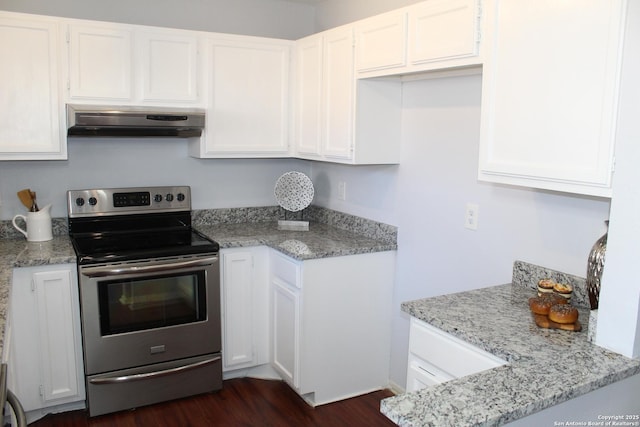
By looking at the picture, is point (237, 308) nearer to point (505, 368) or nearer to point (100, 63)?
point (100, 63)

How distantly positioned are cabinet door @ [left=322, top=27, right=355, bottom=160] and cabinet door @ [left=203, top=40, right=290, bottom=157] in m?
0.41

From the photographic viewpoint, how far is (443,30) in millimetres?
2289

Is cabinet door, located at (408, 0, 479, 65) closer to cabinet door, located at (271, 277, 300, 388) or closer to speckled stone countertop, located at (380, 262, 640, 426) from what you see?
speckled stone countertop, located at (380, 262, 640, 426)

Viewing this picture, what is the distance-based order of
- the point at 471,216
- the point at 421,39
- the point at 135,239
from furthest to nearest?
the point at 135,239, the point at 471,216, the point at 421,39

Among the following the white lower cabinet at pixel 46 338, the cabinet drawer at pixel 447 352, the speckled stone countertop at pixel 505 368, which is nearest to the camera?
the speckled stone countertop at pixel 505 368

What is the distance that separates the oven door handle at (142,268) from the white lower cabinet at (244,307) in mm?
159

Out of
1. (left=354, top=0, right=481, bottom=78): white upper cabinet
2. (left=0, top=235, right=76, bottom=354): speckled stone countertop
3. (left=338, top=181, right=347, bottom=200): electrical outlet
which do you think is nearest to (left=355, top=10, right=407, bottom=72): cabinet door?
(left=354, top=0, right=481, bottom=78): white upper cabinet

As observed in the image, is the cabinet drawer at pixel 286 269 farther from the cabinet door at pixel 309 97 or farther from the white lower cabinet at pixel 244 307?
the cabinet door at pixel 309 97

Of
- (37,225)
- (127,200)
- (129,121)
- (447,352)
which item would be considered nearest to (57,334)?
(37,225)

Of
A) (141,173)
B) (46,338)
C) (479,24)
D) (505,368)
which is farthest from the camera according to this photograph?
(141,173)

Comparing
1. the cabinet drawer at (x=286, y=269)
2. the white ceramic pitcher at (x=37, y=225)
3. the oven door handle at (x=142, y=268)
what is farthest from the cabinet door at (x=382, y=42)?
the white ceramic pitcher at (x=37, y=225)

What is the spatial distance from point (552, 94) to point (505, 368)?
2.94 ft

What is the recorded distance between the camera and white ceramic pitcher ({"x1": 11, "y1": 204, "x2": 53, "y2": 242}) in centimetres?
309

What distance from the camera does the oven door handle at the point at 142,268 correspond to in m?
2.80
